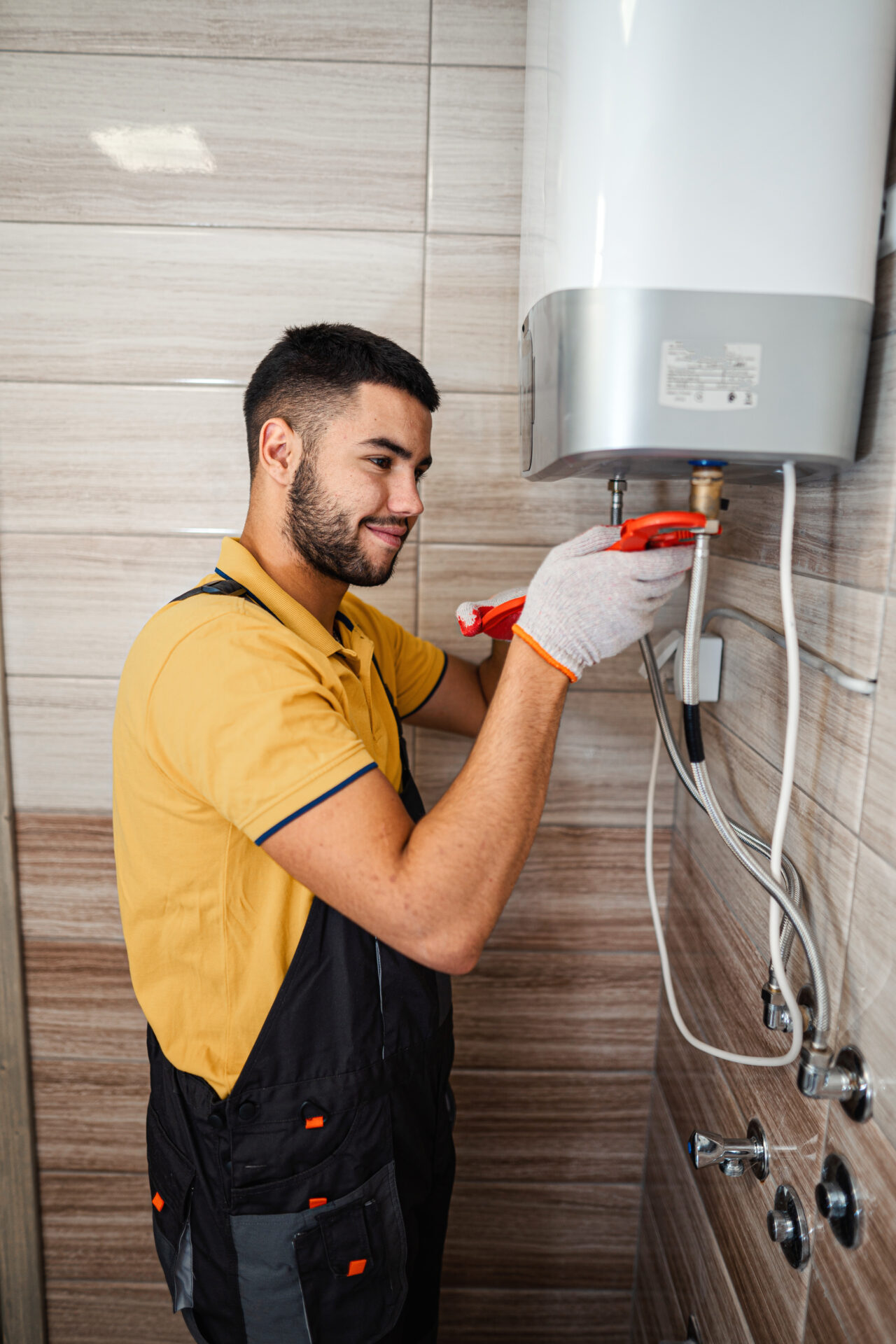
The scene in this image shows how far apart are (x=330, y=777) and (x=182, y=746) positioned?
153mm

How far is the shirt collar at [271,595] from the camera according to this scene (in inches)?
36.5

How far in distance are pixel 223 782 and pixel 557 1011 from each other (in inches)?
35.8

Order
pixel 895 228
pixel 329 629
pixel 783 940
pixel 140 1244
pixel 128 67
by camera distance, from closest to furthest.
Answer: pixel 895 228
pixel 783 940
pixel 329 629
pixel 128 67
pixel 140 1244

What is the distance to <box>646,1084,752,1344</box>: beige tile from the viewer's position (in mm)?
1038

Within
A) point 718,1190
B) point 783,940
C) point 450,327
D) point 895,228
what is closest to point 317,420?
point 450,327

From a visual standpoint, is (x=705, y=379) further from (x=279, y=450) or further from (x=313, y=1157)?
(x=313, y=1157)

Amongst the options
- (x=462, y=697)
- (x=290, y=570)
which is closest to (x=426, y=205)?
(x=290, y=570)

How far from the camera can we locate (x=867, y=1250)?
68 centimetres

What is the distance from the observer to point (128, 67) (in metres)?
1.16

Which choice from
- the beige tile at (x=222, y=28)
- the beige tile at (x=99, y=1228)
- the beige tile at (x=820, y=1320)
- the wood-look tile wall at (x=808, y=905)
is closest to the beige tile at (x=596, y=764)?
the wood-look tile wall at (x=808, y=905)

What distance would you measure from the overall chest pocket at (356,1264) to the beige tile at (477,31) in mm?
1441

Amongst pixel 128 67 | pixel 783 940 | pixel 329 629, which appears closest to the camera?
pixel 783 940

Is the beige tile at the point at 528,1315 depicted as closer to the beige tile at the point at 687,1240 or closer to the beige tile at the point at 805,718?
the beige tile at the point at 687,1240

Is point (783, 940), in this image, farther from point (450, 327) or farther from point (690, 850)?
point (450, 327)
